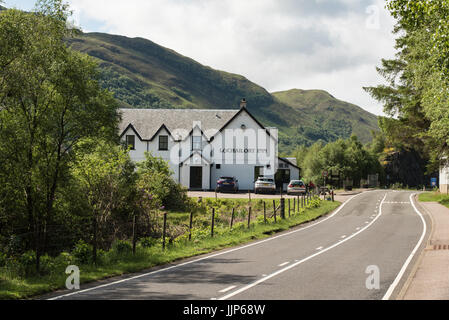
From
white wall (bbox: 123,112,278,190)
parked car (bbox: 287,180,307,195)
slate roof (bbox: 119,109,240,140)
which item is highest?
slate roof (bbox: 119,109,240,140)

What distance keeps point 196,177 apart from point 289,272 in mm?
38207

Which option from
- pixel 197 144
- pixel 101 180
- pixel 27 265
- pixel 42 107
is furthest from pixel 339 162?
pixel 27 265

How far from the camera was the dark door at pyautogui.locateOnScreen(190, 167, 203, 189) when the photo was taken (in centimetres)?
4938

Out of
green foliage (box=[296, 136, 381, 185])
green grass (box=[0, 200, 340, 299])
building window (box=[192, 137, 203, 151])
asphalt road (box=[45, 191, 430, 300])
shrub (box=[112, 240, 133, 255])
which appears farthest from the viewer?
green foliage (box=[296, 136, 381, 185])

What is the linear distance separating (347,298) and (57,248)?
1393cm

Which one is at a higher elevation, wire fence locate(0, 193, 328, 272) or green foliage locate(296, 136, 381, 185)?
green foliage locate(296, 136, 381, 185)

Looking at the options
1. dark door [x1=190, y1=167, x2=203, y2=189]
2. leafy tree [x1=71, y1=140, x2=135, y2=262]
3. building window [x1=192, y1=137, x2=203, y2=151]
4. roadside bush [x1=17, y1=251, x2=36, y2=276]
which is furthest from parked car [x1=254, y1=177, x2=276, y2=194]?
roadside bush [x1=17, y1=251, x2=36, y2=276]

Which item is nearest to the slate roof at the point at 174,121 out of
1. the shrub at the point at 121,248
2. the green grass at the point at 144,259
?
the green grass at the point at 144,259


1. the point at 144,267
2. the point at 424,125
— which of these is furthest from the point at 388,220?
the point at 144,267

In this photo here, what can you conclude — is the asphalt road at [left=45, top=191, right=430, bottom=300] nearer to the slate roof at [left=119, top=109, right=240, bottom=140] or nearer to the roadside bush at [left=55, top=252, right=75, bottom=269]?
the roadside bush at [left=55, top=252, right=75, bottom=269]

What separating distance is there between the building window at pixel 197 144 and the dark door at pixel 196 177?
113 inches

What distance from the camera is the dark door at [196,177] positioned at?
4938 cm

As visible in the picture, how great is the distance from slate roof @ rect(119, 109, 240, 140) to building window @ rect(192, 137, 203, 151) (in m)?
1.04
